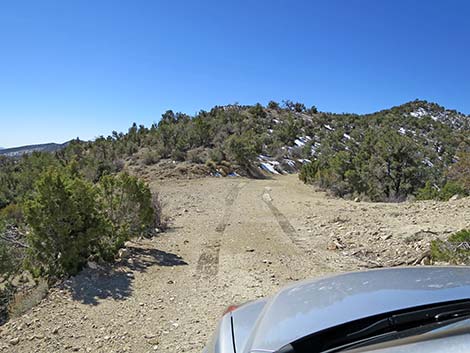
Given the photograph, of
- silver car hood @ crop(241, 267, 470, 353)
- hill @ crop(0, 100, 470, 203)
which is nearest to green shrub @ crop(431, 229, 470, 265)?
silver car hood @ crop(241, 267, 470, 353)

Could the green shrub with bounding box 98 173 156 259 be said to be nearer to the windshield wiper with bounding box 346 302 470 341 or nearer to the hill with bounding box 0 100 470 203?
the windshield wiper with bounding box 346 302 470 341

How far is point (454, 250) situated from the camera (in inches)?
241

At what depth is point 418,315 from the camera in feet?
5.29

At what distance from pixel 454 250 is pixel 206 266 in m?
4.39

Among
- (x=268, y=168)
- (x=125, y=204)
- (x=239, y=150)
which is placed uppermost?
(x=239, y=150)

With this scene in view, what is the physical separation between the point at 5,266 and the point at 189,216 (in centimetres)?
659

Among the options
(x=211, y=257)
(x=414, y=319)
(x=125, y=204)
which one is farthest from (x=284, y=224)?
(x=414, y=319)

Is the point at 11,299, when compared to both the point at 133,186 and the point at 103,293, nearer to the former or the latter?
the point at 103,293

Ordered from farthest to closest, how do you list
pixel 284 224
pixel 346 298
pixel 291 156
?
pixel 291 156 < pixel 284 224 < pixel 346 298

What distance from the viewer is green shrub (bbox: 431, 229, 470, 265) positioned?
5.89 m

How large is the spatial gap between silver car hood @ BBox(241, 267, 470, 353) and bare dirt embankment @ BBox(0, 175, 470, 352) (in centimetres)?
245

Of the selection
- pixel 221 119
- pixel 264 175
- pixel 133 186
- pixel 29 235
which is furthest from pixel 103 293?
pixel 221 119

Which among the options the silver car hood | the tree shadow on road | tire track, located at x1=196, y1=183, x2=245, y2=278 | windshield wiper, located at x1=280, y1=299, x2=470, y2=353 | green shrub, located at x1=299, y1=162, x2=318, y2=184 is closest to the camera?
windshield wiper, located at x1=280, y1=299, x2=470, y2=353

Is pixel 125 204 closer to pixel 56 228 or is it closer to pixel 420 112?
pixel 56 228
